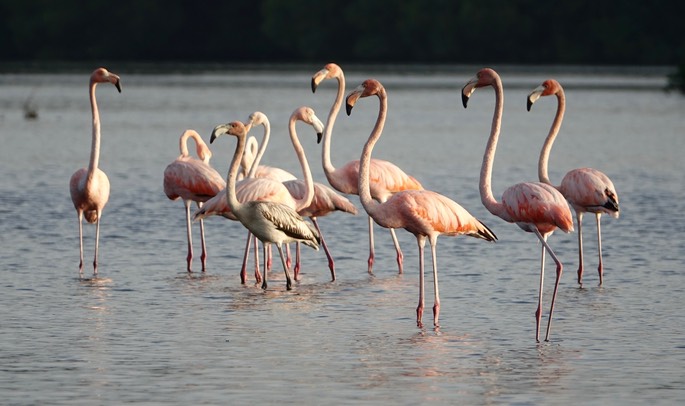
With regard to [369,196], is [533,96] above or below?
above

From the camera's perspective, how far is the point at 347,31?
100312 millimetres

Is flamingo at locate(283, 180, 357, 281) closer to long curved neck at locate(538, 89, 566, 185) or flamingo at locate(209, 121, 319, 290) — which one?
flamingo at locate(209, 121, 319, 290)

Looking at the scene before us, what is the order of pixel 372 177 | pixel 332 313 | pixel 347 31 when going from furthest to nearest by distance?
1. pixel 347 31
2. pixel 372 177
3. pixel 332 313

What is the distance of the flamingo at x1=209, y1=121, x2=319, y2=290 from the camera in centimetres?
1201

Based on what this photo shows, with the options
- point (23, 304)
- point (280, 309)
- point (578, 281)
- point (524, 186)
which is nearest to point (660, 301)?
point (578, 281)

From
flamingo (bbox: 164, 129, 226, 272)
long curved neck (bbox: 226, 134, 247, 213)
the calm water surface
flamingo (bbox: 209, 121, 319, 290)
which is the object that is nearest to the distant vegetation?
the calm water surface

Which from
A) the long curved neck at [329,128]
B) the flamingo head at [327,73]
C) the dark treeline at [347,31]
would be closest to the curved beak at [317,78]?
the flamingo head at [327,73]

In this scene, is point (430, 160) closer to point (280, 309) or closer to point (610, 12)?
point (280, 309)

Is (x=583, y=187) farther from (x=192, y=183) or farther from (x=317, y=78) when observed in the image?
(x=192, y=183)

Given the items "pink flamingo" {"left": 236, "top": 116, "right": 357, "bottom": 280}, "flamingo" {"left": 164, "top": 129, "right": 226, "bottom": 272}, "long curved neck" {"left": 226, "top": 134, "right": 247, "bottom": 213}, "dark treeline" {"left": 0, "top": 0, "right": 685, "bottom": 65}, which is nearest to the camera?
"long curved neck" {"left": 226, "top": 134, "right": 247, "bottom": 213}

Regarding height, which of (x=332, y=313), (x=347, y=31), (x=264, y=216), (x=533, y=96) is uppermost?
(x=347, y=31)

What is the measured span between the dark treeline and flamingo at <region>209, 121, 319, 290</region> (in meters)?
73.1

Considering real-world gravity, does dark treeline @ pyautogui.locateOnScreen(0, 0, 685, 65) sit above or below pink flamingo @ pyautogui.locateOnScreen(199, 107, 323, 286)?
above

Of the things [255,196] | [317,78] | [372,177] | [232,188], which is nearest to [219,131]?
[232,188]
